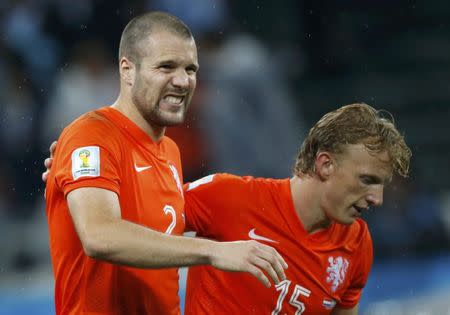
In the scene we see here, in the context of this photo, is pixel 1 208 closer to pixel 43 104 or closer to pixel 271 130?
pixel 43 104

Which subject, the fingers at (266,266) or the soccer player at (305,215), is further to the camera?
the soccer player at (305,215)

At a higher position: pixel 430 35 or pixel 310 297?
pixel 430 35

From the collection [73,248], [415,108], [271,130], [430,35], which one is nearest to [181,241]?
[73,248]

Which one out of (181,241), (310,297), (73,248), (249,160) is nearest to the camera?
(181,241)

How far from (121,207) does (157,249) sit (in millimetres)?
483

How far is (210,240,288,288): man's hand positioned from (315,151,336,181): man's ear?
127 centimetres

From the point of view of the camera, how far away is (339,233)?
4.28 meters

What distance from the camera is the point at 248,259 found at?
294cm

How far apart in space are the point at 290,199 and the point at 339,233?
29 cm

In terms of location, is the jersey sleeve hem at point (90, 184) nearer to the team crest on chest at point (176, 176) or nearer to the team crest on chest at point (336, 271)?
the team crest on chest at point (176, 176)

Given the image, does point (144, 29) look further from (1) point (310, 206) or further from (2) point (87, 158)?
(1) point (310, 206)

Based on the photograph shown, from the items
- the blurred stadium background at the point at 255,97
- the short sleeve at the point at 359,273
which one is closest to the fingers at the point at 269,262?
the short sleeve at the point at 359,273

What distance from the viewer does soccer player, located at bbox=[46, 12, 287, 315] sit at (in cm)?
300

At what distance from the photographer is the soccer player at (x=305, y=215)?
13.4ft
